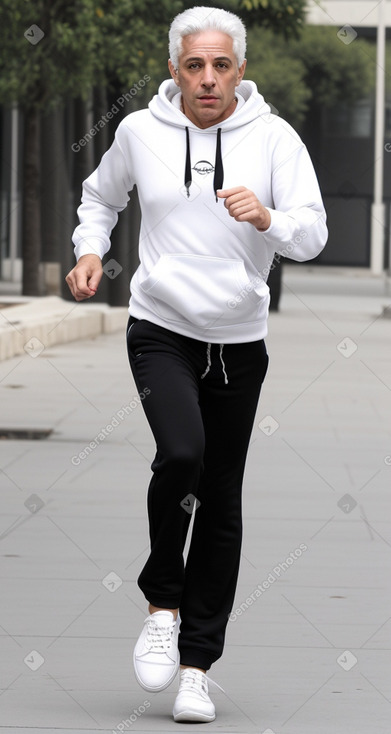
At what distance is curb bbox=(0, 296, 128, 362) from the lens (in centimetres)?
1489

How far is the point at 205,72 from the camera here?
160 inches

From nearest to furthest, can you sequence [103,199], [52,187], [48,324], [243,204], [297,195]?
[243,204]
[297,195]
[103,199]
[48,324]
[52,187]

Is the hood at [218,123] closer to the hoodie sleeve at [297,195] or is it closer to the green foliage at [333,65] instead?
the hoodie sleeve at [297,195]

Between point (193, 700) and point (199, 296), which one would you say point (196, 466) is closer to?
point (199, 296)

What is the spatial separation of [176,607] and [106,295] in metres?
18.2

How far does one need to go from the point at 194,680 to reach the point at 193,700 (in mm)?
67

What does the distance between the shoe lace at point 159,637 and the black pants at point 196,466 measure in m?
→ 0.06

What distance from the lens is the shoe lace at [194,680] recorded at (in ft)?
13.6

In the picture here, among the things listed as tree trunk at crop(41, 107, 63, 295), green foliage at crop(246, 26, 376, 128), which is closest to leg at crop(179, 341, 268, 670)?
tree trunk at crop(41, 107, 63, 295)

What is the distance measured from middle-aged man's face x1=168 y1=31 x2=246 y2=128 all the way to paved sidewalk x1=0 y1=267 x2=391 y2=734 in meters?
1.51

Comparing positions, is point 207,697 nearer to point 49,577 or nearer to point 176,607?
point 176,607

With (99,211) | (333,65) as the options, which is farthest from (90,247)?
(333,65)

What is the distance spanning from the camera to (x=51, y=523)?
275 inches

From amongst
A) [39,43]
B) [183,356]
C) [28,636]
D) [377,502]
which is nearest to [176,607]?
[183,356]
